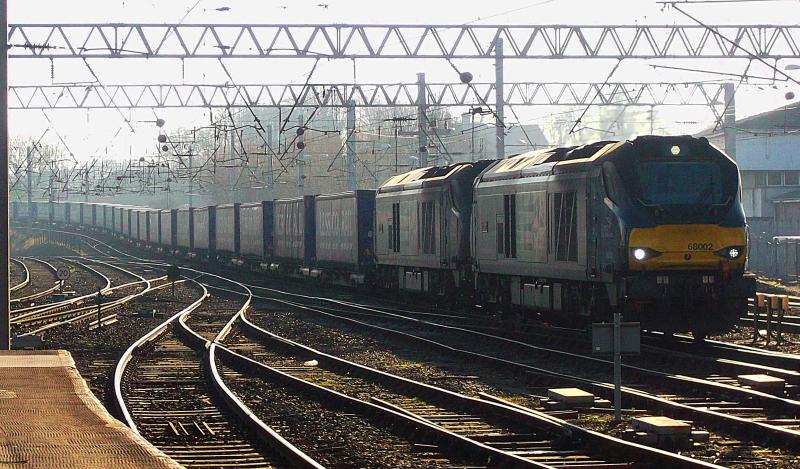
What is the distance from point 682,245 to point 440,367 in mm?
3742

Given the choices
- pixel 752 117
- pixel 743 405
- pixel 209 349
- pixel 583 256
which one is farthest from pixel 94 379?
pixel 752 117

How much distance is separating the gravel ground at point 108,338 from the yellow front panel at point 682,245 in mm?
7318

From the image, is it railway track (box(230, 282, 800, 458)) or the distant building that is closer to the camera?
railway track (box(230, 282, 800, 458))

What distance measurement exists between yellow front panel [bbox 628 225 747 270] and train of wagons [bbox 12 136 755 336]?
0.01 metres

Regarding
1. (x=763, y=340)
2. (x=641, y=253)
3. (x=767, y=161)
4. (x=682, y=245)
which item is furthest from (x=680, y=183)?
(x=767, y=161)

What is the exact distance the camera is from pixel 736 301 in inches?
719

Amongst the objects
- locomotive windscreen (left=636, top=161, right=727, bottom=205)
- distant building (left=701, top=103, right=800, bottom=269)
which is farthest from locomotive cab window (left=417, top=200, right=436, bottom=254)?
distant building (left=701, top=103, right=800, bottom=269)

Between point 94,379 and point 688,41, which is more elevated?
point 688,41

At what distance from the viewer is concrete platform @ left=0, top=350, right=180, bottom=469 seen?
8.29 m

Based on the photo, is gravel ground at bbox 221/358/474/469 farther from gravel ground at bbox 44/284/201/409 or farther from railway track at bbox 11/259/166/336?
railway track at bbox 11/259/166/336

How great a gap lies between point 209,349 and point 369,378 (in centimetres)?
447

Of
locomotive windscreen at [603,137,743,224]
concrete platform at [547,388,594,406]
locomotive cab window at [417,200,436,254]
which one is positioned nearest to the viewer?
concrete platform at [547,388,594,406]

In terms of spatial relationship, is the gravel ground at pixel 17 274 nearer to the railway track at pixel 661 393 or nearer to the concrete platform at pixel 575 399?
the railway track at pixel 661 393

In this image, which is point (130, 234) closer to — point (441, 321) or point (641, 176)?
point (441, 321)
